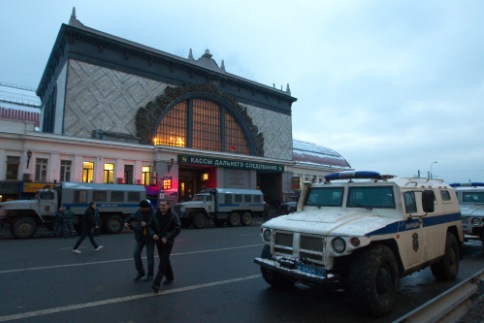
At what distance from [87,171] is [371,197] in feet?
86.9

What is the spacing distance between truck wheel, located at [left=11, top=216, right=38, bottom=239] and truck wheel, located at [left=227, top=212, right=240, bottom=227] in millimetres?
12715

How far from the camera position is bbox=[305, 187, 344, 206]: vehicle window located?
6649mm

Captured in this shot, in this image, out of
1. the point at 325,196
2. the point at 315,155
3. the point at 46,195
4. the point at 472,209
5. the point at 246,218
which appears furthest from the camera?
the point at 315,155

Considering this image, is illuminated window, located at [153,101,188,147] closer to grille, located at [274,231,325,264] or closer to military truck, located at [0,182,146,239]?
military truck, located at [0,182,146,239]

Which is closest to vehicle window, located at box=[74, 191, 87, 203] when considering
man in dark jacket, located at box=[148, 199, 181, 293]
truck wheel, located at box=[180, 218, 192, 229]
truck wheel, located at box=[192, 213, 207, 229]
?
truck wheel, located at box=[180, 218, 192, 229]

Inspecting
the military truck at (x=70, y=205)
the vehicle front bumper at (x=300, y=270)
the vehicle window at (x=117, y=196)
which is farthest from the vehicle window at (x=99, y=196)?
the vehicle front bumper at (x=300, y=270)

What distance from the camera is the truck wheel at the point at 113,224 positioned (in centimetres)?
1978

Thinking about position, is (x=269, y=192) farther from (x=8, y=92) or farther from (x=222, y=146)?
(x=8, y=92)

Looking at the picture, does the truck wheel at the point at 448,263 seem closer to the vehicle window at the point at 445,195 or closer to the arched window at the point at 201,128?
the vehicle window at the point at 445,195

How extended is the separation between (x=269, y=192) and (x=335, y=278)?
3748cm

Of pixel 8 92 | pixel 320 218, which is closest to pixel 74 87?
pixel 320 218

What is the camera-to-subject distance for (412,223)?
19.4 ft

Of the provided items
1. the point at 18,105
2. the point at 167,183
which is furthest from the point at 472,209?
the point at 18,105

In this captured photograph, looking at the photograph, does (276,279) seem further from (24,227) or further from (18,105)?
(18,105)
